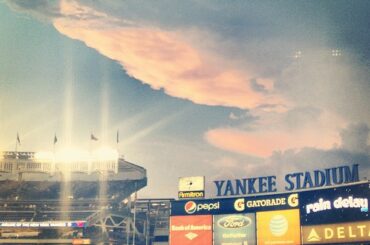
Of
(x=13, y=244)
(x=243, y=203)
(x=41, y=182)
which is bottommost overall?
(x=13, y=244)

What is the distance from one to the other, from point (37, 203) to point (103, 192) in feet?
37.8

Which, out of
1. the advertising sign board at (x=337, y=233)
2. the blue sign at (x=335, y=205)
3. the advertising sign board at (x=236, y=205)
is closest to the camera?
the advertising sign board at (x=337, y=233)

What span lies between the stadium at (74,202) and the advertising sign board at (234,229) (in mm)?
14209

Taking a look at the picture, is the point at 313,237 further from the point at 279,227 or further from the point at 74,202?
the point at 74,202

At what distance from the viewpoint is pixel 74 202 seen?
66.8 m

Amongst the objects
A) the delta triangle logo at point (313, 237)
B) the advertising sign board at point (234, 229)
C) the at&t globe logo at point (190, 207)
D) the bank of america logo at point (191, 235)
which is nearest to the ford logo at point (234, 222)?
the advertising sign board at point (234, 229)

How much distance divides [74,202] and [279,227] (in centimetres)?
3567

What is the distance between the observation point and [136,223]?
62.8 metres

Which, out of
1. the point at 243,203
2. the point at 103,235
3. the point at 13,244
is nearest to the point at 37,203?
the point at 13,244

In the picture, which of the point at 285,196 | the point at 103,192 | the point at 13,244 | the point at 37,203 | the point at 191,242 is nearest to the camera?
the point at 285,196

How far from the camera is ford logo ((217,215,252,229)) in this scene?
4509cm

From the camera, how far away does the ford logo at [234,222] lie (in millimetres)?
45094

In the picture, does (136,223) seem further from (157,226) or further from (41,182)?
(41,182)

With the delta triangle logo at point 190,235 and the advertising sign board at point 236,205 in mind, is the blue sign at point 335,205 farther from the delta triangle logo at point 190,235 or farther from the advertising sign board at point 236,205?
the delta triangle logo at point 190,235
